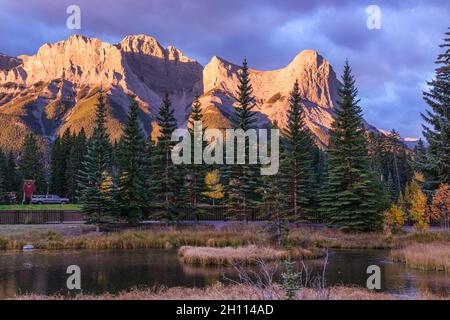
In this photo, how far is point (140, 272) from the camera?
26359mm

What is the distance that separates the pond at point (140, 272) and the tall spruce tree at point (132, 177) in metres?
11.9

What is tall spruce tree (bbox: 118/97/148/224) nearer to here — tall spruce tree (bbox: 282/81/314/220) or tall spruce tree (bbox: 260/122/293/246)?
tall spruce tree (bbox: 282/81/314/220)

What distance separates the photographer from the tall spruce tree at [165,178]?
47375 millimetres

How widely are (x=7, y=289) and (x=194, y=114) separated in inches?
1393

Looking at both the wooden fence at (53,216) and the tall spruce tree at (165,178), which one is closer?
the tall spruce tree at (165,178)

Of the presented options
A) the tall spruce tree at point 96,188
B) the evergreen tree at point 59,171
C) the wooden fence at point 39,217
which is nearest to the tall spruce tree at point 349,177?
the tall spruce tree at point 96,188

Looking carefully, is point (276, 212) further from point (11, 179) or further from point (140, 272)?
point (11, 179)

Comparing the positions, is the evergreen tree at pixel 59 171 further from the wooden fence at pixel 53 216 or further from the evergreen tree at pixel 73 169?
the wooden fence at pixel 53 216

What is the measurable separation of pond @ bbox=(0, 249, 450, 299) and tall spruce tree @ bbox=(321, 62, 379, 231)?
35.9 feet

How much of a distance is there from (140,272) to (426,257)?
17.9 meters

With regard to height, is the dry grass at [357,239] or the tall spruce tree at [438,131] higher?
the tall spruce tree at [438,131]

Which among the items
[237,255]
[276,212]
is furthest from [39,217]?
[276,212]
